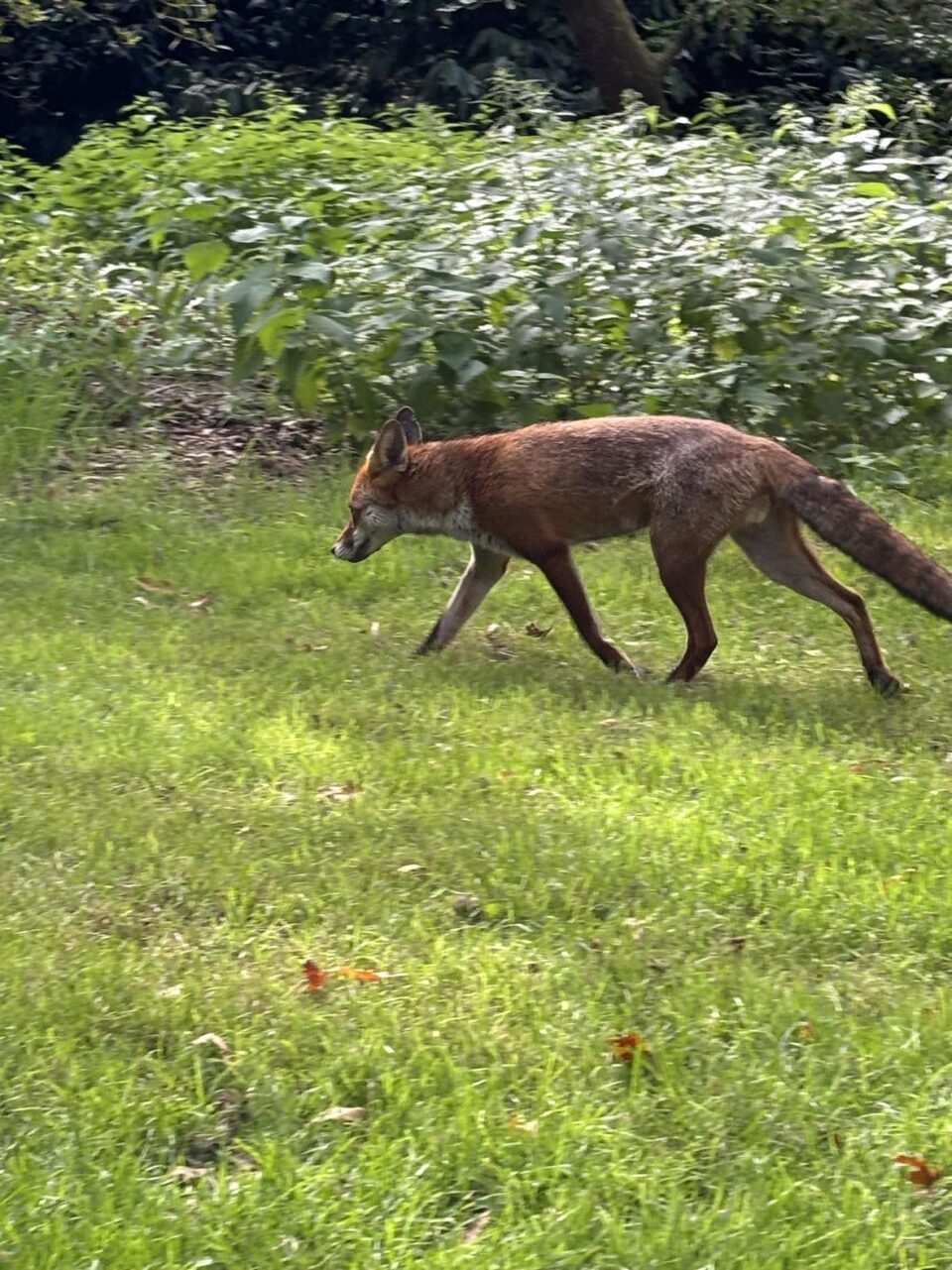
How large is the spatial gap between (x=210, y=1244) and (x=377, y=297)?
24.7 ft

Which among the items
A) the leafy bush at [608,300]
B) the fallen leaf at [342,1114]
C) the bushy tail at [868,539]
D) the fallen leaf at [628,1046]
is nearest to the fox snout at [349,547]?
the leafy bush at [608,300]

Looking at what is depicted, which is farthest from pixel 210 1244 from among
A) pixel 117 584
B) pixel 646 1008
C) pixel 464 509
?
pixel 117 584

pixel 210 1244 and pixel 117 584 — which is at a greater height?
pixel 210 1244

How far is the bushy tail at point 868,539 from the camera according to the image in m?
7.03

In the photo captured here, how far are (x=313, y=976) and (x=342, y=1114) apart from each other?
0.68 metres

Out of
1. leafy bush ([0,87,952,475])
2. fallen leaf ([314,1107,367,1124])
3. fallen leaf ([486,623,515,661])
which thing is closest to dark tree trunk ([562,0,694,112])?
leafy bush ([0,87,952,475])

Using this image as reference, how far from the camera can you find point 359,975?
15.2ft

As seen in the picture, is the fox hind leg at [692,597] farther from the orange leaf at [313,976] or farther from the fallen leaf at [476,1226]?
the fallen leaf at [476,1226]

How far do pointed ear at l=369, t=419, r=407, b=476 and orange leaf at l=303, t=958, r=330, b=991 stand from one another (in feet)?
13.0

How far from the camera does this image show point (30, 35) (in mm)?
20078

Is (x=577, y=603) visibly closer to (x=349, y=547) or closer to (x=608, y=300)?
(x=349, y=547)

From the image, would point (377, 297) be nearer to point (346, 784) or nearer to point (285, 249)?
point (285, 249)

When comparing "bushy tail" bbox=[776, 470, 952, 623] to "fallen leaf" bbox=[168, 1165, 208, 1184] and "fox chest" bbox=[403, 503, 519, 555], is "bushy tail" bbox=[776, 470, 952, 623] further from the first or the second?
"fallen leaf" bbox=[168, 1165, 208, 1184]

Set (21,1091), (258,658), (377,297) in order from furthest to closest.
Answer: (377,297)
(258,658)
(21,1091)
